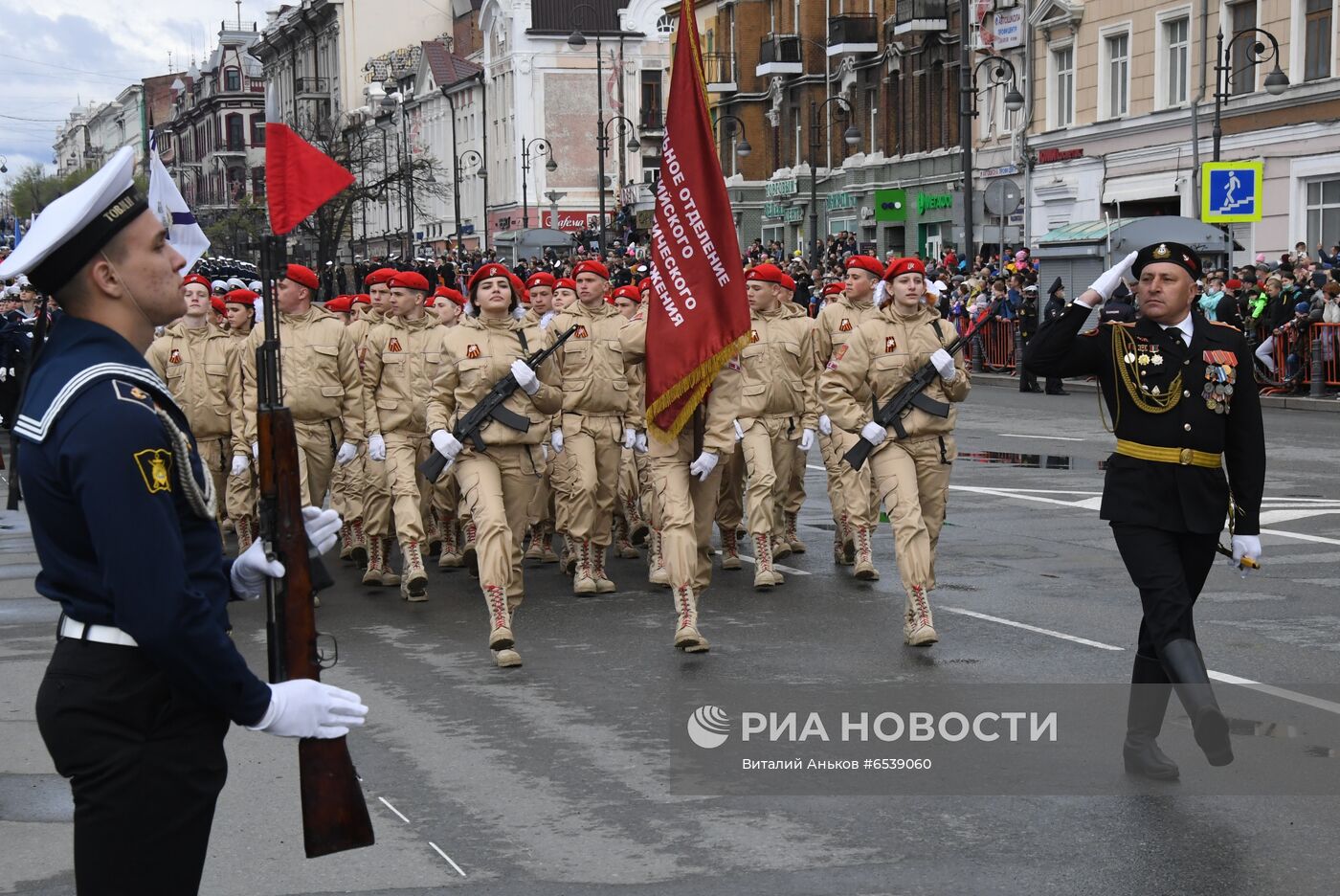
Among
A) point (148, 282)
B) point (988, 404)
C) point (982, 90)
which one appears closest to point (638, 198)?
point (982, 90)

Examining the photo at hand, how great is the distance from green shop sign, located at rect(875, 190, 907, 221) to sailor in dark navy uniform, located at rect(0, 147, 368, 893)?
48033 mm

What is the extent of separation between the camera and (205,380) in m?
13.6

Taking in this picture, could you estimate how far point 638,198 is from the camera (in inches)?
3130

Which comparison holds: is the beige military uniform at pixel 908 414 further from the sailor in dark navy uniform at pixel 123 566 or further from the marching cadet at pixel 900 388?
the sailor in dark navy uniform at pixel 123 566

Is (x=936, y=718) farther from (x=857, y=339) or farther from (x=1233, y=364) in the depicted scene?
(x=857, y=339)

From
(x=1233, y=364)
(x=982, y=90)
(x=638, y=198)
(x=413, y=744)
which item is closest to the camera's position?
(x=1233, y=364)

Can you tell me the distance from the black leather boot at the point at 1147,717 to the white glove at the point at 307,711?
4.03 m

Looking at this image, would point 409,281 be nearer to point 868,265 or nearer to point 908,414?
point 868,265

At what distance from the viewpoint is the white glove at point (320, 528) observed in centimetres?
392

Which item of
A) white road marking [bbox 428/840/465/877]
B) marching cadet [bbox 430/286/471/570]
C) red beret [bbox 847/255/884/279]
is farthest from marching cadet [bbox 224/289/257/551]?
white road marking [bbox 428/840/465/877]

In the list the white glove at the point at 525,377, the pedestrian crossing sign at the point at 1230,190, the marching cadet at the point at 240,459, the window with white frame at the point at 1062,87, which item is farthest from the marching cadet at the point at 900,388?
the window with white frame at the point at 1062,87

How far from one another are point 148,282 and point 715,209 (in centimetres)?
670

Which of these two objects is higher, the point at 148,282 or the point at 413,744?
the point at 148,282

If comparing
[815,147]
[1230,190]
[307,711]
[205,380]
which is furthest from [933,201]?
[307,711]
